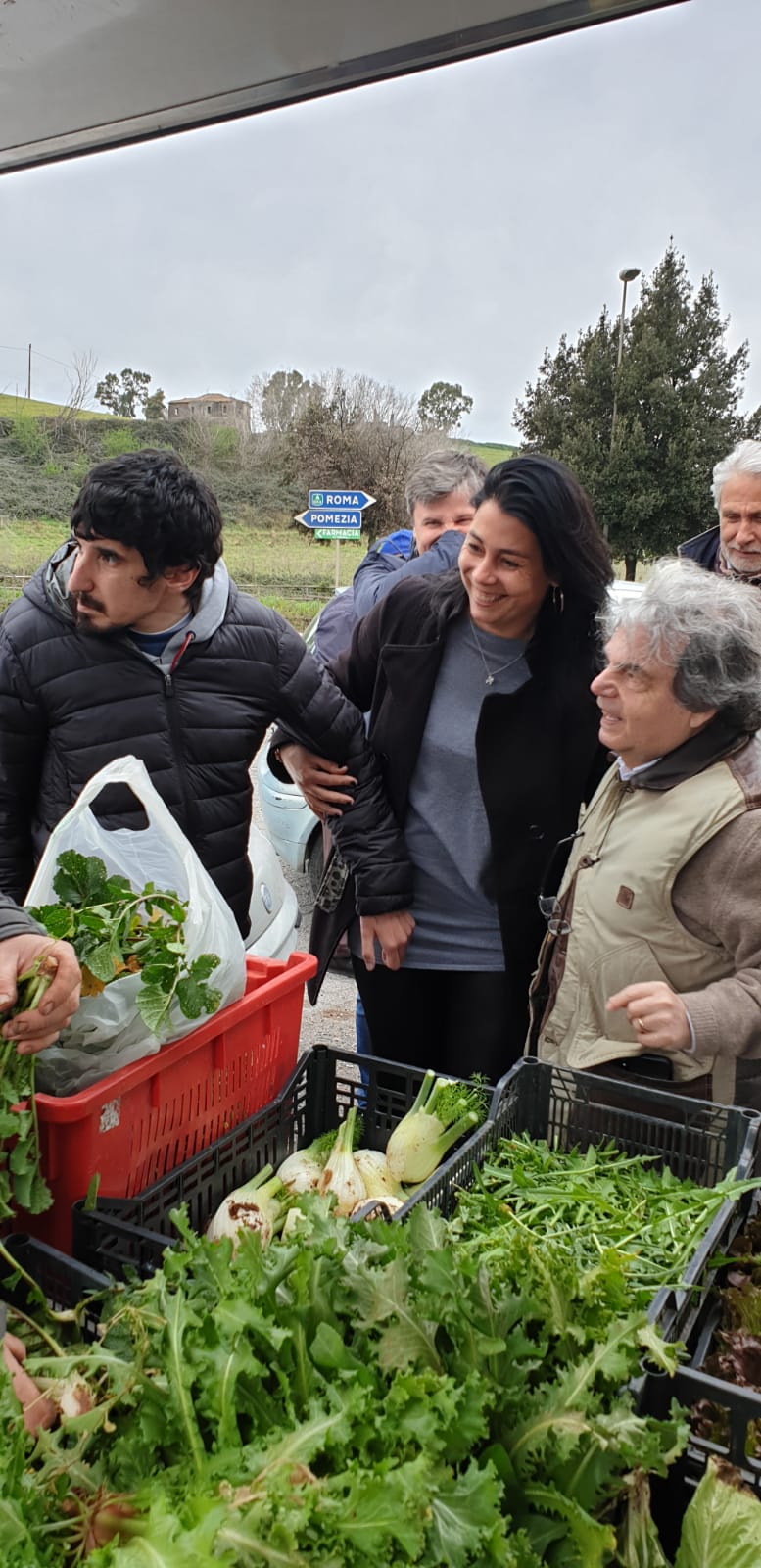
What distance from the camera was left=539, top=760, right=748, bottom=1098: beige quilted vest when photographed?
1.92 metres

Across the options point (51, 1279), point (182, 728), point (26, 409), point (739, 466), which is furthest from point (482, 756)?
point (26, 409)

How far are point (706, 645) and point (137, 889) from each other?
1.14 m

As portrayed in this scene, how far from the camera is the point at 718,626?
78.1 inches

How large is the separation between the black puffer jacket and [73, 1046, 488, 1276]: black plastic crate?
0.49 meters

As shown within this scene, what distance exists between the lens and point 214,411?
81.6 feet

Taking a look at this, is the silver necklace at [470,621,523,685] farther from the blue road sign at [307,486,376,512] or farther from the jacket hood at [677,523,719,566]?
the blue road sign at [307,486,376,512]

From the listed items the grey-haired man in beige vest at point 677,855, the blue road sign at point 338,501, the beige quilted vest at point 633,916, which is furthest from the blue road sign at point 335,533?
the beige quilted vest at point 633,916

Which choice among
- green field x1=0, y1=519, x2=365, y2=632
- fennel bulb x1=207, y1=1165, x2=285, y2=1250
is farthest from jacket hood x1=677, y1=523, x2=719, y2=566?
green field x1=0, y1=519, x2=365, y2=632

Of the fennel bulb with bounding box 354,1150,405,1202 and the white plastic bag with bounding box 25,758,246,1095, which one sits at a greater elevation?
the white plastic bag with bounding box 25,758,246,1095

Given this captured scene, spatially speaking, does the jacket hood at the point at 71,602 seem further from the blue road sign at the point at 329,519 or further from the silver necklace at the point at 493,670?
the blue road sign at the point at 329,519

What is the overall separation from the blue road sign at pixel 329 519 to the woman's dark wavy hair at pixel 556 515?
26.5 ft

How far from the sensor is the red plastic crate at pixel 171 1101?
146 cm

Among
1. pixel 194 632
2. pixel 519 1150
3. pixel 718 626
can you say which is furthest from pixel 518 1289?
pixel 194 632

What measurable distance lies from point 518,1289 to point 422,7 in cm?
169
